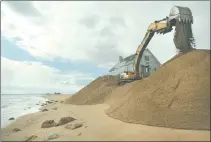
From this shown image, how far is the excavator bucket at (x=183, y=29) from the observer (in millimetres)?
14320

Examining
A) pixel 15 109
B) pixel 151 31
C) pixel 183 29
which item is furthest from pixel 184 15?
pixel 15 109

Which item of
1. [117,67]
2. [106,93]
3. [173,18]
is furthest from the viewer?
[117,67]

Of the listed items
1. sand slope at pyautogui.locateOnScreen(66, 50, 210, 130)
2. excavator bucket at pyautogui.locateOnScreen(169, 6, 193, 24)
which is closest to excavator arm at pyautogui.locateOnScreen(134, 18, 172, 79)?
excavator bucket at pyautogui.locateOnScreen(169, 6, 193, 24)

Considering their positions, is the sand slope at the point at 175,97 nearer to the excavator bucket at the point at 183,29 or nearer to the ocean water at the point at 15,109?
the excavator bucket at the point at 183,29

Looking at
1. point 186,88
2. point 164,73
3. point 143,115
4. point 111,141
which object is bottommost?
point 111,141

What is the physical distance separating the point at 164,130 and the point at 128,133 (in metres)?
→ 1.32

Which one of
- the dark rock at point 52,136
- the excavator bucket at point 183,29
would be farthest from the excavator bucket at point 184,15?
the dark rock at point 52,136

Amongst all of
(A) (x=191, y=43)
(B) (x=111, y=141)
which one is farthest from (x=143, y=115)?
(A) (x=191, y=43)

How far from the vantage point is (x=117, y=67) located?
42.6 metres

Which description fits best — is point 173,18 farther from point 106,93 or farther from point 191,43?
point 106,93

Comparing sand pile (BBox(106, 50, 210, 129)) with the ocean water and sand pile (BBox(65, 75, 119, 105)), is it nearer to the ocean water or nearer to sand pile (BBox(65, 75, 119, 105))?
the ocean water

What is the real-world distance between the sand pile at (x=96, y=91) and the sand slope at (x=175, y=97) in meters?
11.1

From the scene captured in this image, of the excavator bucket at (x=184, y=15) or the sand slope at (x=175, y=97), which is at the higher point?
the excavator bucket at (x=184, y=15)

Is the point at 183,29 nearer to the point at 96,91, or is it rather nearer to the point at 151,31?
the point at 151,31
